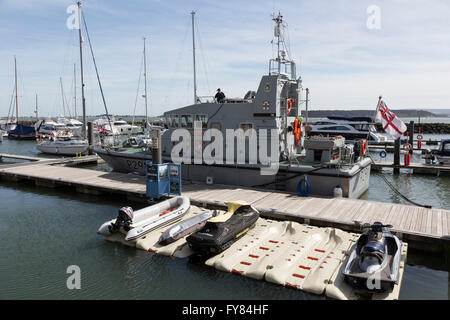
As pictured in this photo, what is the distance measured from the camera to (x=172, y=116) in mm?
15266

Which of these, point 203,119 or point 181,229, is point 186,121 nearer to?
point 203,119

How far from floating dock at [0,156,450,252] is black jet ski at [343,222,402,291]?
1.33 m

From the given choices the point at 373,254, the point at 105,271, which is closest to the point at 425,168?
the point at 373,254

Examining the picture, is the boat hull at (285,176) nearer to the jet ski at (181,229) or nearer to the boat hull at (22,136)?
the jet ski at (181,229)

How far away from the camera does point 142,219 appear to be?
10.1m

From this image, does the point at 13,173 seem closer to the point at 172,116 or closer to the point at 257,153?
the point at 172,116

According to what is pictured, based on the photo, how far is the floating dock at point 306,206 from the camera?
28.2 ft

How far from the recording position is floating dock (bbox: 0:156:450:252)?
8.61 meters

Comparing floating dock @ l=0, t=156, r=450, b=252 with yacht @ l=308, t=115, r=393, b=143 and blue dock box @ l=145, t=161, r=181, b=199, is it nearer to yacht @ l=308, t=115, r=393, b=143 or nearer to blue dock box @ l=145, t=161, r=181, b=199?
blue dock box @ l=145, t=161, r=181, b=199

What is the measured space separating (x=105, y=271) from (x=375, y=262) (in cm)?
596

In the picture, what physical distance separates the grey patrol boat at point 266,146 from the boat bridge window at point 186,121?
44mm

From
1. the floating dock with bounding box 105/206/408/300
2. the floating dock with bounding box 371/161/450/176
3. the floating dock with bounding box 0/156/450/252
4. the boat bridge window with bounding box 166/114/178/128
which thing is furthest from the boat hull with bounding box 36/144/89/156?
the floating dock with bounding box 371/161/450/176

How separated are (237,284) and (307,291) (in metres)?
1.48

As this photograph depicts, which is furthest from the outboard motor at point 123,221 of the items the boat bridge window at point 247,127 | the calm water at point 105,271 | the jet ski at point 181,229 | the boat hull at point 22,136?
the boat hull at point 22,136
